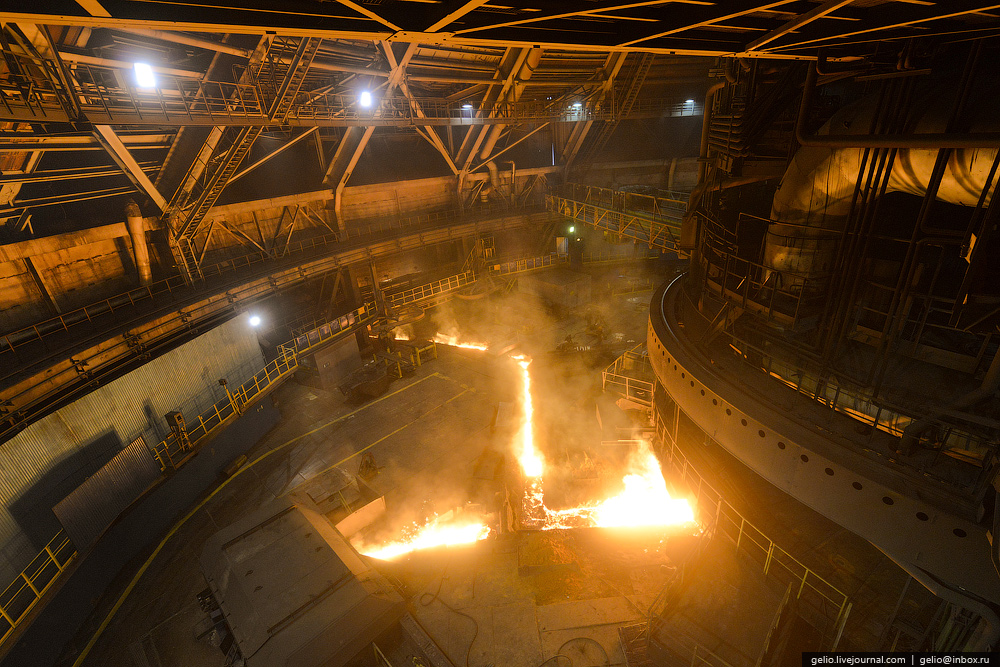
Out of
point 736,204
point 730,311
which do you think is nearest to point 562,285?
point 736,204

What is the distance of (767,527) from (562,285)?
16.2m

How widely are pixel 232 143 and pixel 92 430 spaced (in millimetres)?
9588

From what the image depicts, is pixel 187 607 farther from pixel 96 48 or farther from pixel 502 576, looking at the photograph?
pixel 96 48

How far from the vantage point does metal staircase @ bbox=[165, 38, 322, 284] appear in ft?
44.2

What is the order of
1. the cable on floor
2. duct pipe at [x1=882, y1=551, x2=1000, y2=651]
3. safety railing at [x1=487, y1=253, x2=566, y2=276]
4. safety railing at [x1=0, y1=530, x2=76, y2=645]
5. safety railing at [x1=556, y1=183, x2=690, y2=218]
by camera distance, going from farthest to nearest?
safety railing at [x1=487, y1=253, x2=566, y2=276], safety railing at [x1=556, y1=183, x2=690, y2=218], the cable on floor, safety railing at [x1=0, y1=530, x2=76, y2=645], duct pipe at [x1=882, y1=551, x2=1000, y2=651]

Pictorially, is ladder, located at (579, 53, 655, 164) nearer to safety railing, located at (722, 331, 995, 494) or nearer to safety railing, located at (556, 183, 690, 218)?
safety railing, located at (556, 183, 690, 218)

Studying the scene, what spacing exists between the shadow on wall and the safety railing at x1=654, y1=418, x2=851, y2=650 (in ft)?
42.9

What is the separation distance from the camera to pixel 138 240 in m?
14.0

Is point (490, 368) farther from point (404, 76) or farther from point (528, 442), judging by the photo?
point (404, 76)

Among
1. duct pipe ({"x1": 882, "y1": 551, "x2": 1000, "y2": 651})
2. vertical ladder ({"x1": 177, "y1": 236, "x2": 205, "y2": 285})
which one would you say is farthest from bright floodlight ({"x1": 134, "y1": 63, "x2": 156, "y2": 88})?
duct pipe ({"x1": 882, "y1": 551, "x2": 1000, "y2": 651})

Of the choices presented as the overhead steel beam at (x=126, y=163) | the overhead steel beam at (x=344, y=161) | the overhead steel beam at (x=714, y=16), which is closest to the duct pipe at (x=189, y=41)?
the overhead steel beam at (x=126, y=163)

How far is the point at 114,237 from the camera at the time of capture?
1390 centimetres

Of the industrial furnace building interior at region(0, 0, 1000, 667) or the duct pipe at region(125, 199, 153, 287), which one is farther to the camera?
the duct pipe at region(125, 199, 153, 287)

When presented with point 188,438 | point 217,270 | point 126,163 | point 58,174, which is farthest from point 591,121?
point 188,438
